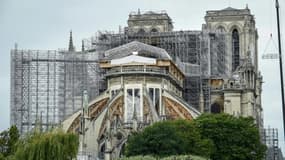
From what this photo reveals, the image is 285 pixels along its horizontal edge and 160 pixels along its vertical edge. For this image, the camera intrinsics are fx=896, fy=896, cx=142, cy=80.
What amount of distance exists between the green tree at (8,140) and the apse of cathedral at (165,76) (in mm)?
18141

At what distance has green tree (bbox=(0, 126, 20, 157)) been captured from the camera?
59.2 meters

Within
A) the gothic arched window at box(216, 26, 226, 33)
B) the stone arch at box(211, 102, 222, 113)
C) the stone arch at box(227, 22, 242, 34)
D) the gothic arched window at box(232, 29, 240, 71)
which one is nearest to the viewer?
the stone arch at box(211, 102, 222, 113)

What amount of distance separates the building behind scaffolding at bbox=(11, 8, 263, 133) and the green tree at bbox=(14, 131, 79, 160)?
1210 inches

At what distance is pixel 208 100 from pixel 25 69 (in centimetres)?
1970

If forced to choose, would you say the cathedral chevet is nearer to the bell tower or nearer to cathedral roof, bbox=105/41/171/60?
cathedral roof, bbox=105/41/171/60

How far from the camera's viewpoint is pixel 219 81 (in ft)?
321

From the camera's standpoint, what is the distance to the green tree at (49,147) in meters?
55.8

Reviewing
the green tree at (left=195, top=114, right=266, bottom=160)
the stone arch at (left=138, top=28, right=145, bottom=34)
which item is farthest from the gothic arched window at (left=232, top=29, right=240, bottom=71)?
the green tree at (left=195, top=114, right=266, bottom=160)

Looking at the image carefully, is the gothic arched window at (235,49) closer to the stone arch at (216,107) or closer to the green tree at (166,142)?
the stone arch at (216,107)

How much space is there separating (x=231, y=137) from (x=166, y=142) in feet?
26.7

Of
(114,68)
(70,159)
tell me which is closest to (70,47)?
(114,68)

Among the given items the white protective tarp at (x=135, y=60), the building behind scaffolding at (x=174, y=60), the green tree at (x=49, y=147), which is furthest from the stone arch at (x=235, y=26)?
the green tree at (x=49, y=147)

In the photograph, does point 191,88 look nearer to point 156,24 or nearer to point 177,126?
point 156,24

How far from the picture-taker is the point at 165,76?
87688mm
